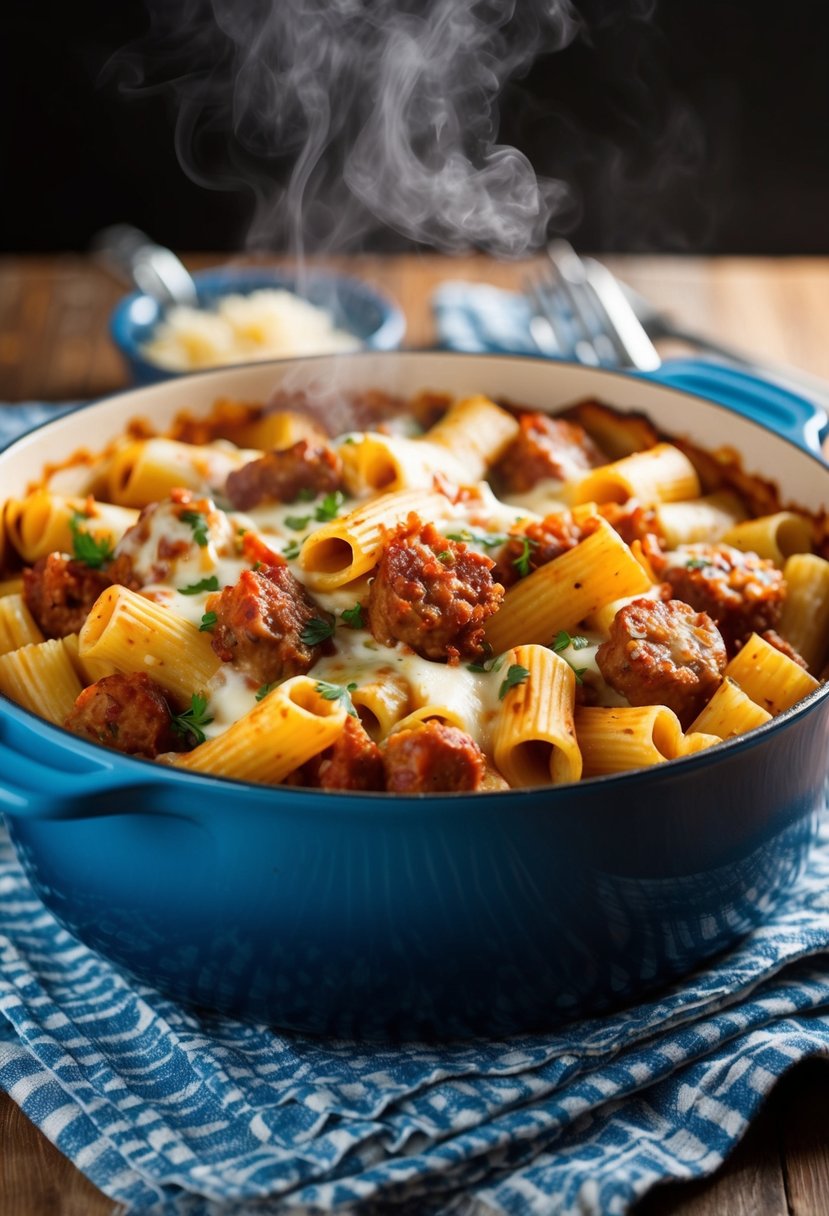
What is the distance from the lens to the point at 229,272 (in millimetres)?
5879

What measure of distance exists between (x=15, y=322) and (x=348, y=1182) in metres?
4.79

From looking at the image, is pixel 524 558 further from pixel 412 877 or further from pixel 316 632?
pixel 412 877

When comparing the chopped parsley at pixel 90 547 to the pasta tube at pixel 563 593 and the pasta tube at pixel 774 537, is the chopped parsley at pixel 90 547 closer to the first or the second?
the pasta tube at pixel 563 593

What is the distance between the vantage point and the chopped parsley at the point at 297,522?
10.7 ft

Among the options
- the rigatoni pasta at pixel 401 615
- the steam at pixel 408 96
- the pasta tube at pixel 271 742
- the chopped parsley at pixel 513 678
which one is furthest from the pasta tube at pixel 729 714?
the steam at pixel 408 96

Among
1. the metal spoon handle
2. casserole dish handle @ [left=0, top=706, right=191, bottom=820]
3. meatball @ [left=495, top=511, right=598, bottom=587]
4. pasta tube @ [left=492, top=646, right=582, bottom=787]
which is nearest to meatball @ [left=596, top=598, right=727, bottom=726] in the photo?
pasta tube @ [left=492, top=646, right=582, bottom=787]

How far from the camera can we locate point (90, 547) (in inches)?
130

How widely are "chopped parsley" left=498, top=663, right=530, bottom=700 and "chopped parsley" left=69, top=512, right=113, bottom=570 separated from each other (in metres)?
1.04

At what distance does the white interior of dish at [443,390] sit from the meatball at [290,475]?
530mm

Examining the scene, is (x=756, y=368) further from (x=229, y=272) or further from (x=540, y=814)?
(x=540, y=814)

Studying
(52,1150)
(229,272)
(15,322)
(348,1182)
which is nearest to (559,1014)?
(348,1182)

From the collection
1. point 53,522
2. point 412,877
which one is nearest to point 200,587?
point 53,522

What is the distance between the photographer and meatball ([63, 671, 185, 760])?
273 centimetres

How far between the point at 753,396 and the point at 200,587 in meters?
1.73
